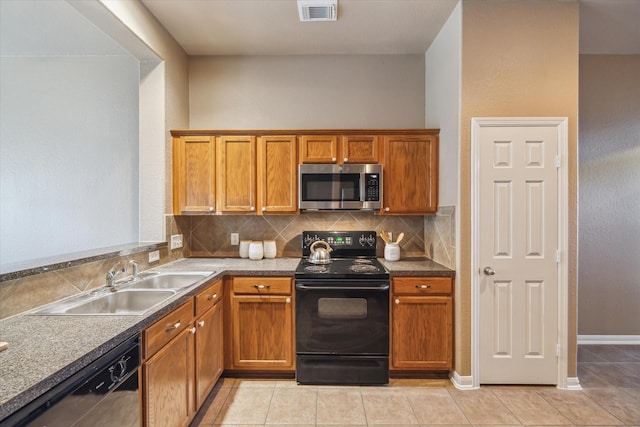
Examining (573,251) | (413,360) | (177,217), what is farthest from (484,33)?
(177,217)

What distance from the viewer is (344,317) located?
258 centimetres

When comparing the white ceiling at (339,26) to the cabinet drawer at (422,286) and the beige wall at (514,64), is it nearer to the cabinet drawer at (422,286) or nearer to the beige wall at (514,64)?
the beige wall at (514,64)

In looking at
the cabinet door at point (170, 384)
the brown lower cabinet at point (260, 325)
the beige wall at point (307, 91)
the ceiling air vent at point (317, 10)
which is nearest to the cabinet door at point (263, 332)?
the brown lower cabinet at point (260, 325)

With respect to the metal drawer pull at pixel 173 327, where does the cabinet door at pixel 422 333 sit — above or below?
below

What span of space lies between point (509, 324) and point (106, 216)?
12.1 ft

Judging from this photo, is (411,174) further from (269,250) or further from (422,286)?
(269,250)

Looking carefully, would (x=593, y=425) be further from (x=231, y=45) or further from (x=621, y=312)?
(x=231, y=45)

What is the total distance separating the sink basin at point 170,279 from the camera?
233cm

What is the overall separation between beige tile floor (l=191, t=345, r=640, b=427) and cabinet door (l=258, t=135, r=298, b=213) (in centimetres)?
149

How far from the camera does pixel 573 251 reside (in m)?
2.48

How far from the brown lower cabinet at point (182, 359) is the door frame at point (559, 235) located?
1.96 metres

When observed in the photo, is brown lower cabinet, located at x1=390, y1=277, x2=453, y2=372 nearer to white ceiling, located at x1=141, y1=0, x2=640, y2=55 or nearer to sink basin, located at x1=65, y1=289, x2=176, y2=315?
sink basin, located at x1=65, y1=289, x2=176, y2=315

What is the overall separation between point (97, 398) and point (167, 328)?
0.52 m

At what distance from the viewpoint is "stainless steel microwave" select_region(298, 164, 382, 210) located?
2.92m
